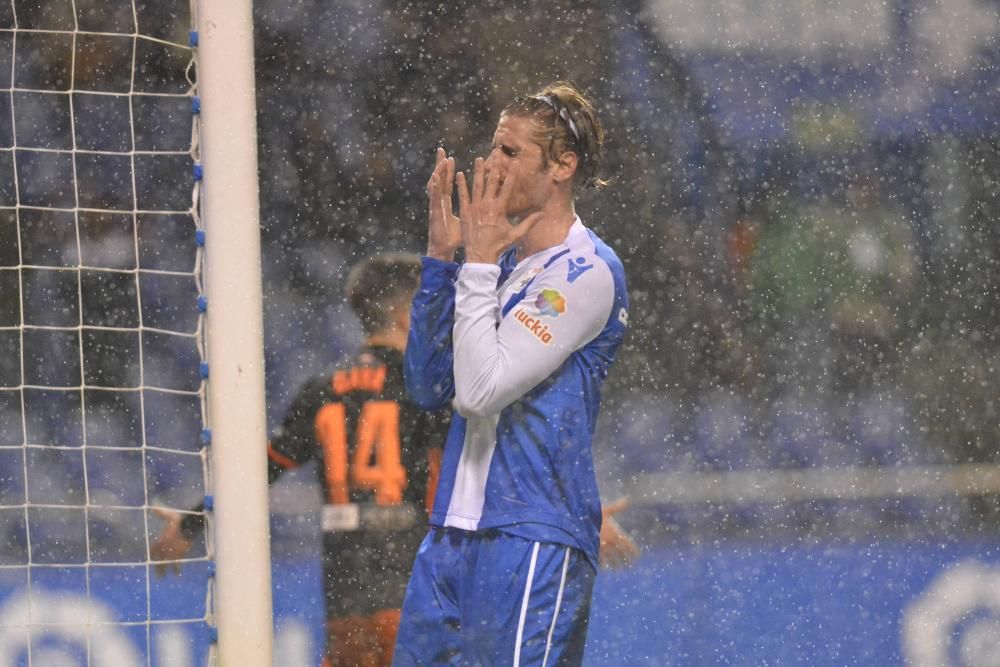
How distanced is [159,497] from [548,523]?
322 centimetres

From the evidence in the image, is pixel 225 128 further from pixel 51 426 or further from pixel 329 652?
pixel 51 426

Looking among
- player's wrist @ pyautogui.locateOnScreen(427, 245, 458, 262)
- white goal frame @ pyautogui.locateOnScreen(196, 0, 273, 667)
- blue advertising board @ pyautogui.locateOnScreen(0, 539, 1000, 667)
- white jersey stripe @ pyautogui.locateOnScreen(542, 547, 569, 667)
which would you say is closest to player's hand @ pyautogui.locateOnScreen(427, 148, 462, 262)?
player's wrist @ pyautogui.locateOnScreen(427, 245, 458, 262)

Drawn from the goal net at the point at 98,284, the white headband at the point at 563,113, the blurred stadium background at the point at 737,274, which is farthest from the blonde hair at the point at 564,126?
the goal net at the point at 98,284

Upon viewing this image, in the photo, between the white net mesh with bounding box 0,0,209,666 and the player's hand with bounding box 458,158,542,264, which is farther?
the white net mesh with bounding box 0,0,209,666

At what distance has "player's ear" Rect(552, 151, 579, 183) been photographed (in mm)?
1890

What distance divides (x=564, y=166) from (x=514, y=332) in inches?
9.8

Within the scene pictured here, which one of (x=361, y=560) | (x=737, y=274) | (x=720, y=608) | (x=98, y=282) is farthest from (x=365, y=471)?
(x=737, y=274)

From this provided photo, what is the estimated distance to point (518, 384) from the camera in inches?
70.2

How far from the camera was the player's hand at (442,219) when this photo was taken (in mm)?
1865

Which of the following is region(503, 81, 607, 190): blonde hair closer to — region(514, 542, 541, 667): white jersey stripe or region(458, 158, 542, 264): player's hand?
region(458, 158, 542, 264): player's hand

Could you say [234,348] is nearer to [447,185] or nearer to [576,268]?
[447,185]

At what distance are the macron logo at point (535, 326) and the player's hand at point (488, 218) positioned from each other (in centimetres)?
8

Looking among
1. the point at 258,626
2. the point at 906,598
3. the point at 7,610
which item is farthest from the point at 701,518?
the point at 258,626

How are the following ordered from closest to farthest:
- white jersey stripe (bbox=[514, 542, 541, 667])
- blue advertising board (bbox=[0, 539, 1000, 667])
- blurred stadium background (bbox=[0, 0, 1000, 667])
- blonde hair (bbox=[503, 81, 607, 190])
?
white jersey stripe (bbox=[514, 542, 541, 667]), blonde hair (bbox=[503, 81, 607, 190]), blue advertising board (bbox=[0, 539, 1000, 667]), blurred stadium background (bbox=[0, 0, 1000, 667])
